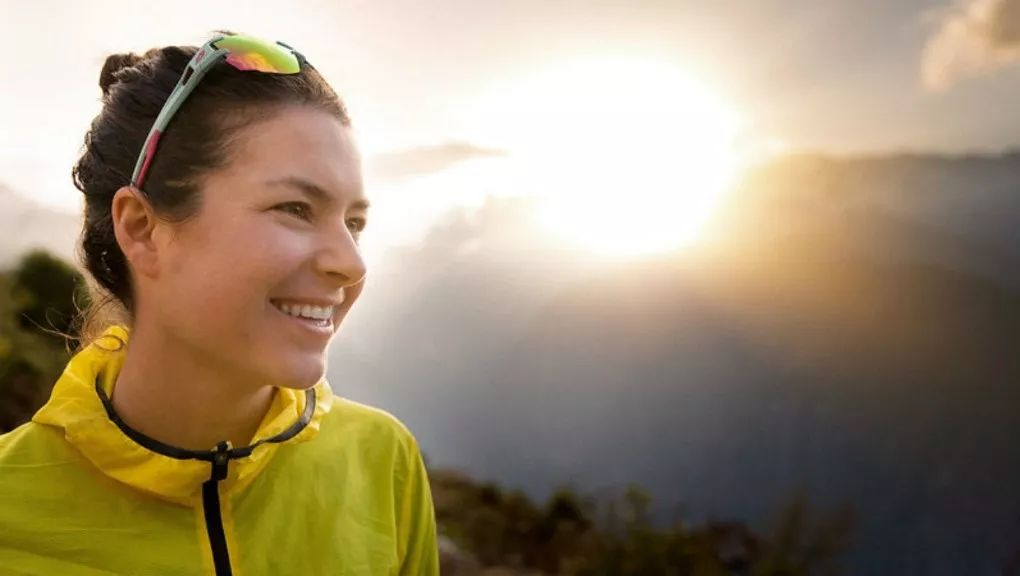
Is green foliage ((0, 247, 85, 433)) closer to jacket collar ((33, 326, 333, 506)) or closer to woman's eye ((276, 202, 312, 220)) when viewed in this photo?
jacket collar ((33, 326, 333, 506))

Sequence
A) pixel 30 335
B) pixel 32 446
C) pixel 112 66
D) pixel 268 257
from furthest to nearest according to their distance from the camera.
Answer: pixel 30 335
pixel 112 66
pixel 32 446
pixel 268 257

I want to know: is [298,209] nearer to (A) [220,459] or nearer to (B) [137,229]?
(B) [137,229]

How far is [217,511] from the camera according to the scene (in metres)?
1.51

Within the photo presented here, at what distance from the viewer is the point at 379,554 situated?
5.52 ft

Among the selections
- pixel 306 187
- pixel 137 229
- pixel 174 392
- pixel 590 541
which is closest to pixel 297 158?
pixel 306 187

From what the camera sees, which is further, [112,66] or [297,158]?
[112,66]

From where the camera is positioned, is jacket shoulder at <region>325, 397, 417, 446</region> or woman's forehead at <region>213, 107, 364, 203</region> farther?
jacket shoulder at <region>325, 397, 417, 446</region>

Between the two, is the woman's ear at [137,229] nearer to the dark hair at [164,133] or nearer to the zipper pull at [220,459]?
the dark hair at [164,133]

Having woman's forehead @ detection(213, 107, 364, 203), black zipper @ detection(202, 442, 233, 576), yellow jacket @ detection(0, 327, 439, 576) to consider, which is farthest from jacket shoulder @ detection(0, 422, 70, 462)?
woman's forehead @ detection(213, 107, 364, 203)

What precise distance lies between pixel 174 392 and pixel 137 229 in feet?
1.03

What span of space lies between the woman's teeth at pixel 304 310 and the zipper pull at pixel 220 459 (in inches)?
11.7

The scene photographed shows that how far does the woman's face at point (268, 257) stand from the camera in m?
1.35

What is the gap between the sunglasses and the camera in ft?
4.78

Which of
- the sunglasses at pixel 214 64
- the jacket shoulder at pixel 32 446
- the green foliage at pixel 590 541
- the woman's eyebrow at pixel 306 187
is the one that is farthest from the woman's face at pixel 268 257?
the green foliage at pixel 590 541
